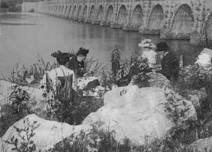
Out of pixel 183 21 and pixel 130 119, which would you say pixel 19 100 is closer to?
pixel 130 119

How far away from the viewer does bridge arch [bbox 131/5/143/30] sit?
41.8 meters

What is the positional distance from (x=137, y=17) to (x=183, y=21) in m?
11.7

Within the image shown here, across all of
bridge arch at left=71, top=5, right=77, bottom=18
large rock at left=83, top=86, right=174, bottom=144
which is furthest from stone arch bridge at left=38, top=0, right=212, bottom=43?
large rock at left=83, top=86, right=174, bottom=144

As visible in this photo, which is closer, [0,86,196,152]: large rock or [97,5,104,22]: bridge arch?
[0,86,196,152]: large rock

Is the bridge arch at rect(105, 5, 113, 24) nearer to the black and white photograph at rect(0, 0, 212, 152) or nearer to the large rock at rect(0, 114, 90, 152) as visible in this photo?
the black and white photograph at rect(0, 0, 212, 152)

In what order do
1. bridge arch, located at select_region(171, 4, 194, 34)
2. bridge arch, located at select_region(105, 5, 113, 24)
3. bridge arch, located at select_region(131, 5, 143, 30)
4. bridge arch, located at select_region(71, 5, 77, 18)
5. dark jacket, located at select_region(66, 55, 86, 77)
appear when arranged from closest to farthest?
dark jacket, located at select_region(66, 55, 86, 77) → bridge arch, located at select_region(171, 4, 194, 34) → bridge arch, located at select_region(131, 5, 143, 30) → bridge arch, located at select_region(105, 5, 113, 24) → bridge arch, located at select_region(71, 5, 77, 18)

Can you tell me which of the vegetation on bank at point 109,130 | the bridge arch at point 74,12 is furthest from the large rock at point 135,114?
the bridge arch at point 74,12

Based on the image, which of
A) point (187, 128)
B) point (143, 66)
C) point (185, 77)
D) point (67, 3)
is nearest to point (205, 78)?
point (185, 77)

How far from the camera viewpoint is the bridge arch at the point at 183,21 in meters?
30.9

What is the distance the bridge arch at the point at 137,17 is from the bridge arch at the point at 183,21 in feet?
32.8

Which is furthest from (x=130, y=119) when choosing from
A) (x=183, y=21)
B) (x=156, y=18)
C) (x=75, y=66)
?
(x=156, y=18)

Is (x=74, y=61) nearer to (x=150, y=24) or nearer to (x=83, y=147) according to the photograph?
(x=83, y=147)

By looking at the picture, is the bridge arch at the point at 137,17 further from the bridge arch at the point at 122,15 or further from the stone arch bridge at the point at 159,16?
the bridge arch at the point at 122,15

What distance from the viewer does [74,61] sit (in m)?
9.58
